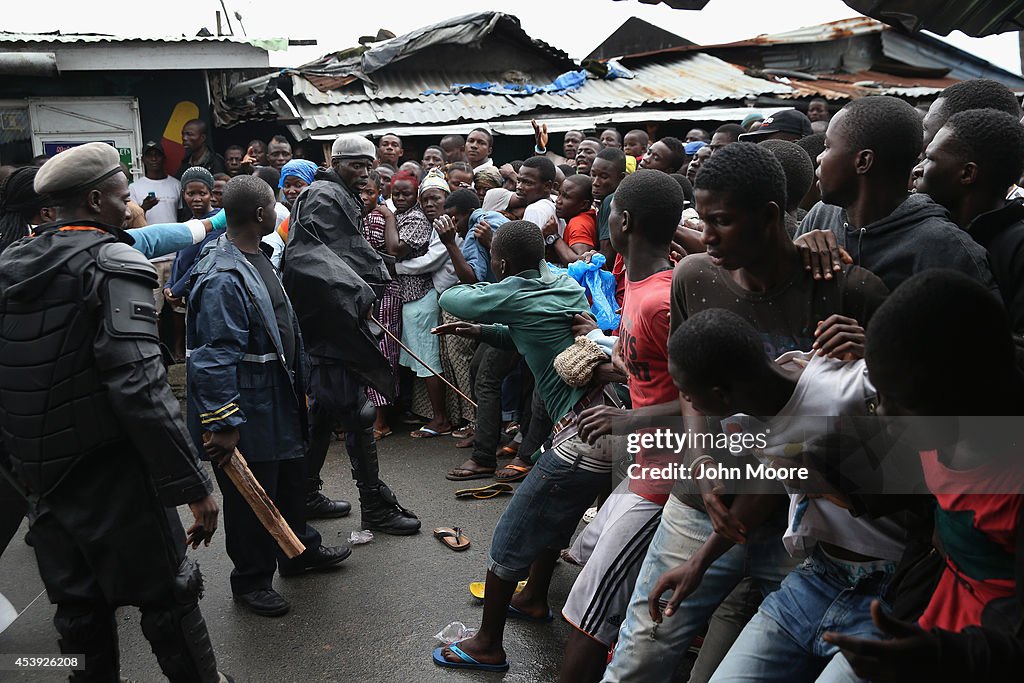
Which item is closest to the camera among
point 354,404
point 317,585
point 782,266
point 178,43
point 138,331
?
point 782,266

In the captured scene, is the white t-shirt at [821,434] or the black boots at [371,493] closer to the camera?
the white t-shirt at [821,434]

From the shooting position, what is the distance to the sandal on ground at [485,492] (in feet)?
18.9

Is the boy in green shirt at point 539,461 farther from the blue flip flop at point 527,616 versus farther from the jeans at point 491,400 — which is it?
the jeans at point 491,400

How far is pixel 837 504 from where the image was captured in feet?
7.47

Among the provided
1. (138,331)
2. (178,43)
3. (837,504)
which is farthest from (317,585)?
(178,43)

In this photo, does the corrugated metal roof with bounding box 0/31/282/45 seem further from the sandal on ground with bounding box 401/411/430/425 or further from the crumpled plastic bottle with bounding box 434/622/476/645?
the crumpled plastic bottle with bounding box 434/622/476/645

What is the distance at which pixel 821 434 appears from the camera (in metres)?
2.17

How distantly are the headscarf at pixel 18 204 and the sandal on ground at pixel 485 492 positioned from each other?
2975mm

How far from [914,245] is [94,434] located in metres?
2.75

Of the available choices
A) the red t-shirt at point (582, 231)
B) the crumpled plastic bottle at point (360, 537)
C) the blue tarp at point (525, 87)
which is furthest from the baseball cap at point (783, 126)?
the blue tarp at point (525, 87)

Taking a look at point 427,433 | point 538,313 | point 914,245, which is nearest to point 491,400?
point 427,433

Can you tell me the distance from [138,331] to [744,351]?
209 cm

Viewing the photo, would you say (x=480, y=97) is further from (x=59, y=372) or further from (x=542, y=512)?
(x=59, y=372)

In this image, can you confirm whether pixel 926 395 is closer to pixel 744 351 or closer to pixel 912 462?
pixel 912 462
